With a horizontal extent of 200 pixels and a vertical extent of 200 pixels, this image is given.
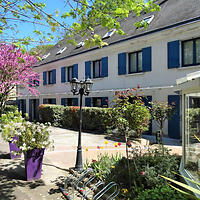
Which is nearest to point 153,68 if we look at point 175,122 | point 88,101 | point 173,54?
point 173,54

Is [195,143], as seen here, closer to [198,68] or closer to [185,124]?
[185,124]

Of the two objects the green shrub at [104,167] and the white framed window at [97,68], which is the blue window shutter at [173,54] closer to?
the white framed window at [97,68]

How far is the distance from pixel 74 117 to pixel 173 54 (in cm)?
804

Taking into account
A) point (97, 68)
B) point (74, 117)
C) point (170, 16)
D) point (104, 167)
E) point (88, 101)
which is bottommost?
point (104, 167)

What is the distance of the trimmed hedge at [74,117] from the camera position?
12440 millimetres

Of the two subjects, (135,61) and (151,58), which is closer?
(151,58)

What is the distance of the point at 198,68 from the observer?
998 cm

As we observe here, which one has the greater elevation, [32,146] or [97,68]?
[97,68]

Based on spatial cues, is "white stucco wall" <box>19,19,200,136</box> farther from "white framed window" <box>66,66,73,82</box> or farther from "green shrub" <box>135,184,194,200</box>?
"green shrub" <box>135,184,194,200</box>

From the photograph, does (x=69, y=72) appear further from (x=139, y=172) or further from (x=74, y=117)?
(x=139, y=172)

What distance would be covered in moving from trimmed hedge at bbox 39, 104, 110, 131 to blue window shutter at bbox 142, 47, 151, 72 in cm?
360

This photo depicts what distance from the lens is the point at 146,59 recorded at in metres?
12.2

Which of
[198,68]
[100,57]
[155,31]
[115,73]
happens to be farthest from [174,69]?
[100,57]

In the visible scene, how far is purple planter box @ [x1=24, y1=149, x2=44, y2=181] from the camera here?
17.5 feet
